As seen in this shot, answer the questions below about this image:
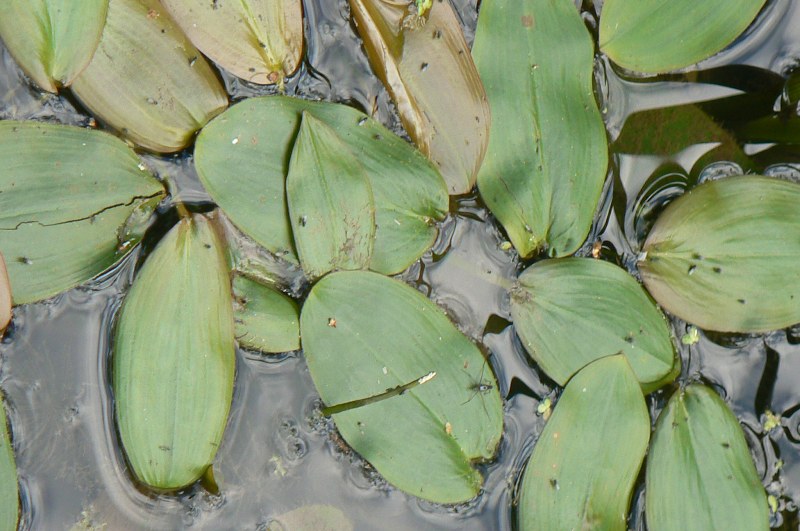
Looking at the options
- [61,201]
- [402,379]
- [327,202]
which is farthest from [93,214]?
[402,379]

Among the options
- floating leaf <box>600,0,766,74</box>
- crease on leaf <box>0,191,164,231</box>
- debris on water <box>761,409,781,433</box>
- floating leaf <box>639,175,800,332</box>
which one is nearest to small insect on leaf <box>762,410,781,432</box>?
debris on water <box>761,409,781,433</box>

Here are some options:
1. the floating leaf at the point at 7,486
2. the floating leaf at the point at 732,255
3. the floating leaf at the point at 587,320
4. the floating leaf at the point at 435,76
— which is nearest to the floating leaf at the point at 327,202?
the floating leaf at the point at 435,76

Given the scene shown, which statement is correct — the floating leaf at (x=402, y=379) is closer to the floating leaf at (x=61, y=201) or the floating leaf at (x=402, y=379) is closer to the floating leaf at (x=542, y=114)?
the floating leaf at (x=542, y=114)

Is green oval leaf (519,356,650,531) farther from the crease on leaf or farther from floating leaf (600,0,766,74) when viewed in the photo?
the crease on leaf

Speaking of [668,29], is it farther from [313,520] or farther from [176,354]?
[313,520]

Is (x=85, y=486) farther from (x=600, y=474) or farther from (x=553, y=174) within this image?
(x=553, y=174)

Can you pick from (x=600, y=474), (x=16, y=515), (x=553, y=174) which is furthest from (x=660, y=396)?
(x=16, y=515)
